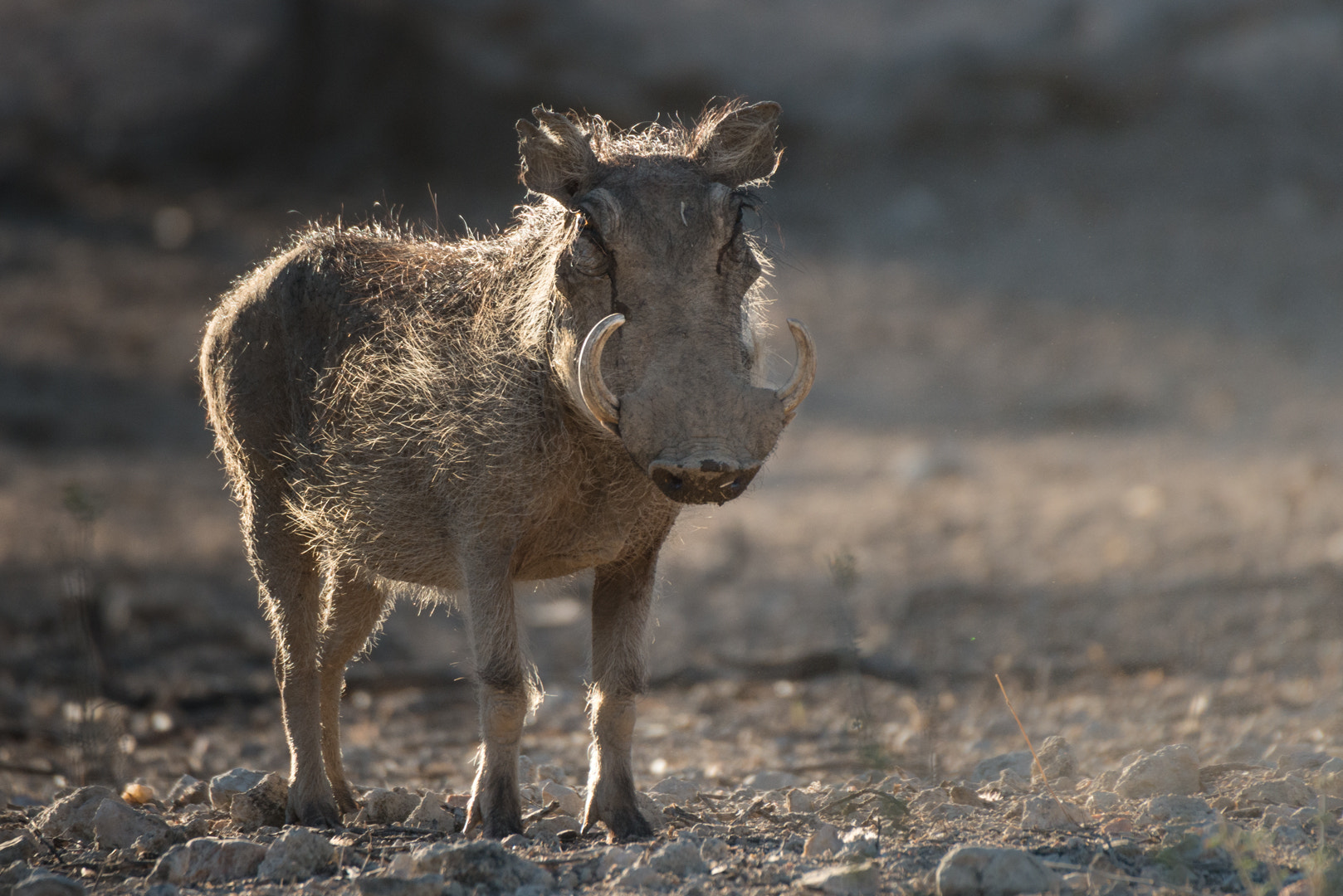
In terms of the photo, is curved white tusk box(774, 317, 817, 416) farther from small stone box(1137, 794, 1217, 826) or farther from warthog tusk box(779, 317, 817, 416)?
small stone box(1137, 794, 1217, 826)

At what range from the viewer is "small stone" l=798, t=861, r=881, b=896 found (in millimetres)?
3047

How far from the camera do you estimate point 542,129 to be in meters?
3.94

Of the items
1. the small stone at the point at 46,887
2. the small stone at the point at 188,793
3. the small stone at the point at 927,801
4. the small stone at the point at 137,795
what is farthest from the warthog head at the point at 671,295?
the small stone at the point at 137,795

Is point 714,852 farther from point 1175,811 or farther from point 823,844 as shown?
point 1175,811

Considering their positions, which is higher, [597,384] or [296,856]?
[597,384]

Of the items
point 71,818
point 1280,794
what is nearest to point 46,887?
point 71,818

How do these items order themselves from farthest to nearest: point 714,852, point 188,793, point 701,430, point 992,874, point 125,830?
1. point 188,793
2. point 125,830
3. point 714,852
4. point 701,430
5. point 992,874

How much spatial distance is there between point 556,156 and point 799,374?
38.2 inches

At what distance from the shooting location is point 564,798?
14.4ft

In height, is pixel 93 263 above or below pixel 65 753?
above

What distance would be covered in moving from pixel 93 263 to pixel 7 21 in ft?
14.7

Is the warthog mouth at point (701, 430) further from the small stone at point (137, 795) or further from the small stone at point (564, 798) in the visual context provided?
the small stone at point (137, 795)

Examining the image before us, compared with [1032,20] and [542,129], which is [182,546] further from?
[1032,20]

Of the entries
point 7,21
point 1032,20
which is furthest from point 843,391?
point 7,21
